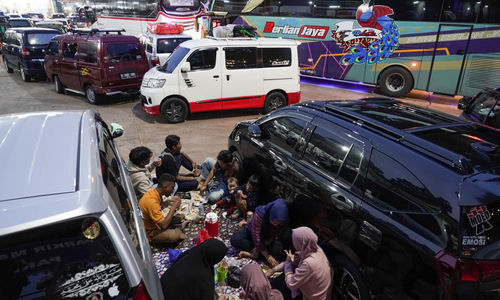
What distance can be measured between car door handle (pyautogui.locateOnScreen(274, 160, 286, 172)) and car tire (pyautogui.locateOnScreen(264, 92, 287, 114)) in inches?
226

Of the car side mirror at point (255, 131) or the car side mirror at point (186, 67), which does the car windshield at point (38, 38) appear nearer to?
the car side mirror at point (186, 67)

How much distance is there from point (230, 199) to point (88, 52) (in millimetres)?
7469

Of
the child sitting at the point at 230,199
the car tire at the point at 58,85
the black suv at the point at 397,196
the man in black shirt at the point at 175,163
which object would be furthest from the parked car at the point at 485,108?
the car tire at the point at 58,85

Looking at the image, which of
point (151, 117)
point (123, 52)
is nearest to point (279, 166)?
point (151, 117)

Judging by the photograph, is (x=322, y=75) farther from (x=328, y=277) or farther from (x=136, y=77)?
(x=328, y=277)

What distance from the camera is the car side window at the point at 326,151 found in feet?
11.0

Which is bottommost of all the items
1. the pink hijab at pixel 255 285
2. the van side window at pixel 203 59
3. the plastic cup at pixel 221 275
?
the plastic cup at pixel 221 275

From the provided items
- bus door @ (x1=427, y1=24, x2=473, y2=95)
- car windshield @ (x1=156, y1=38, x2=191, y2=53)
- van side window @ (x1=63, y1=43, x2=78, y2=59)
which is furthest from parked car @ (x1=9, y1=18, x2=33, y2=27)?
bus door @ (x1=427, y1=24, x2=473, y2=95)

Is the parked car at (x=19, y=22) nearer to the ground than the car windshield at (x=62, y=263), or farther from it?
farther from it

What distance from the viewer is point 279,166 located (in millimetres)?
4164

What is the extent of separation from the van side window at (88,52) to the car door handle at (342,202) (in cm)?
890

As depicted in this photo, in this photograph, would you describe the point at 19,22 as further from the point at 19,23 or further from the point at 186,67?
the point at 186,67

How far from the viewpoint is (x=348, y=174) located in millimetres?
3205

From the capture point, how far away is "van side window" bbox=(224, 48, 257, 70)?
908 cm
